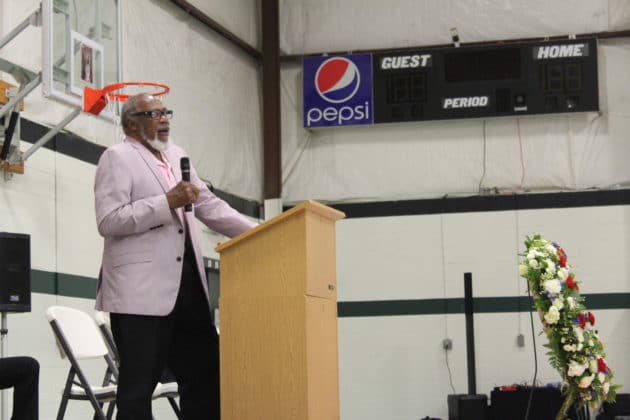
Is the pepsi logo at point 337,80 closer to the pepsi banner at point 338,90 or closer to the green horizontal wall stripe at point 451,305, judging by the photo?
the pepsi banner at point 338,90

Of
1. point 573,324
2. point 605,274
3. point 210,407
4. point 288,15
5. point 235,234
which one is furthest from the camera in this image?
point 288,15

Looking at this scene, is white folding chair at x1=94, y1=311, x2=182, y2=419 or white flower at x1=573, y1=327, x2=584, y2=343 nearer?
white folding chair at x1=94, y1=311, x2=182, y2=419

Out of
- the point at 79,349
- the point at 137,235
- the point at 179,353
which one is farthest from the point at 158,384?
the point at 137,235

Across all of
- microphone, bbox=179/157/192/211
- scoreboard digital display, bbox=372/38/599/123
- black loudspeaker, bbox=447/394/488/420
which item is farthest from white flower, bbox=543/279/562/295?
scoreboard digital display, bbox=372/38/599/123

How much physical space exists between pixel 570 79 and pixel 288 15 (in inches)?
116

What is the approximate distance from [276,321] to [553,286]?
8.63 ft

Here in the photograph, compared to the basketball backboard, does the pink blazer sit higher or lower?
lower

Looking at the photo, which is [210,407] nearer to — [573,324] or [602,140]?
[573,324]

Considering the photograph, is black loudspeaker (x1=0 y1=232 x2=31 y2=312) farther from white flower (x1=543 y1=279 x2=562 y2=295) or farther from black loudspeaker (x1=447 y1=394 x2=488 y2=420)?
black loudspeaker (x1=447 y1=394 x2=488 y2=420)

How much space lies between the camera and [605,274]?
945 cm

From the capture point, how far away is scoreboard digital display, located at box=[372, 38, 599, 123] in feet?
31.2

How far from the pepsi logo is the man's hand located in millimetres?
6955

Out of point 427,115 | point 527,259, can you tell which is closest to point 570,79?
point 427,115

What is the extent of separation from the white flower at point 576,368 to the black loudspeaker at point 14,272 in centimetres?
291
